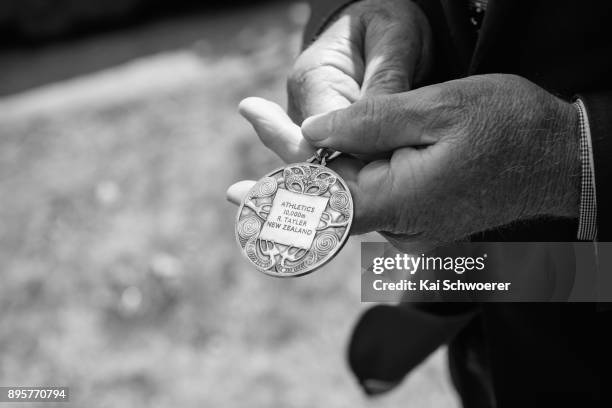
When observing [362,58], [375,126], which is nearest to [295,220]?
[375,126]

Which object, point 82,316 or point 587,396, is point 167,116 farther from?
point 587,396

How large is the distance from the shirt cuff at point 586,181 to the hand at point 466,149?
1 cm

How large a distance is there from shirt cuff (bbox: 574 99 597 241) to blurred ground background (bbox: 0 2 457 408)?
149 cm

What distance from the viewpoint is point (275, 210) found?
4.21 feet

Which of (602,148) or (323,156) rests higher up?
(602,148)

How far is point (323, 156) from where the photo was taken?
1308 mm

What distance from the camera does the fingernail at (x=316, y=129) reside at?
1221 mm

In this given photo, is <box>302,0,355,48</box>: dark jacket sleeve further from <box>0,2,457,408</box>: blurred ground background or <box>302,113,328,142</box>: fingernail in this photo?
<box>0,2,457,408</box>: blurred ground background

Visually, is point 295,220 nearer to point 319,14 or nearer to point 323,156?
point 323,156

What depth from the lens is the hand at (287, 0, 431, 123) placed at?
4.57ft

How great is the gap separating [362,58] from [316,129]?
0.39 metres

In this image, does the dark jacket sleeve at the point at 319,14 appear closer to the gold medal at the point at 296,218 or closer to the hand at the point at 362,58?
the hand at the point at 362,58

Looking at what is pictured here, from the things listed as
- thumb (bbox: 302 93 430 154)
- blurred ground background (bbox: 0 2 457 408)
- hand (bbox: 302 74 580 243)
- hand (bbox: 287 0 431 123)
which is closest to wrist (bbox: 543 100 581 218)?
hand (bbox: 302 74 580 243)

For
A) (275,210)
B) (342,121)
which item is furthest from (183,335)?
(342,121)
